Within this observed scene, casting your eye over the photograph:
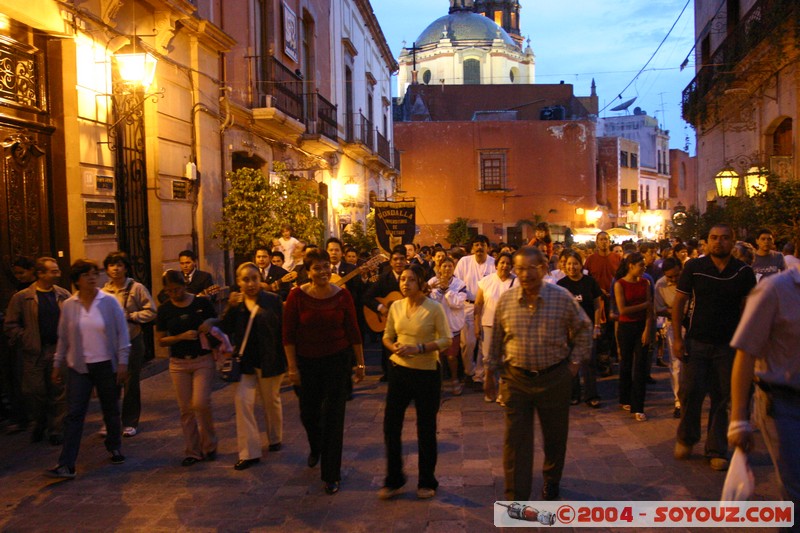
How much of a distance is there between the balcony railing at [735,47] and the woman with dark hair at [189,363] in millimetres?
11618

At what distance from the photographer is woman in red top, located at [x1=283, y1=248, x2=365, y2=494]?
5410mm

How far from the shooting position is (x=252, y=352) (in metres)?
5.93

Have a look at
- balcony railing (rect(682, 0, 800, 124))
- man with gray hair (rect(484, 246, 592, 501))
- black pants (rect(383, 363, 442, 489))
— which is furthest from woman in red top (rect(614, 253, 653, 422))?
balcony railing (rect(682, 0, 800, 124))

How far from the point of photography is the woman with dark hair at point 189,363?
5.89 metres

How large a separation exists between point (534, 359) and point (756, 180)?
10747mm

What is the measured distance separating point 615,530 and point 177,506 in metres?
2.85

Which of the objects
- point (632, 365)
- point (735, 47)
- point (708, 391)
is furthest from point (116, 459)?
point (735, 47)

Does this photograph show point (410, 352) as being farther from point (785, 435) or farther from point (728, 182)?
point (728, 182)

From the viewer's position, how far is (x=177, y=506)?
198 inches

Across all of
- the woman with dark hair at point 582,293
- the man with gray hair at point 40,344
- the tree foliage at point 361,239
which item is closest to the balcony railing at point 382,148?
the tree foliage at point 361,239

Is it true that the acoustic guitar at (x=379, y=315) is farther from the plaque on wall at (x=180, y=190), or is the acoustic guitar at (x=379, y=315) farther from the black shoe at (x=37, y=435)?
the plaque on wall at (x=180, y=190)

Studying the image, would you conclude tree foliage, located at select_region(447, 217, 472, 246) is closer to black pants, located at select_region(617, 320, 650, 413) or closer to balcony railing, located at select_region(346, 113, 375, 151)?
balcony railing, located at select_region(346, 113, 375, 151)

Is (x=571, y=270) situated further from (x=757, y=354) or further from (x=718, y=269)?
(x=757, y=354)

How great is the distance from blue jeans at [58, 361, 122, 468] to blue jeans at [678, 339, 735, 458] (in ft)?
14.7
